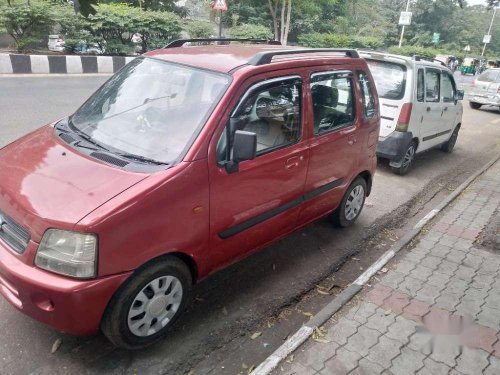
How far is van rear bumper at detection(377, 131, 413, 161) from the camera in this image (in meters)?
6.76

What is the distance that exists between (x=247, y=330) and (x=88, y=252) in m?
1.39

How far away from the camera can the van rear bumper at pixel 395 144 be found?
6.76m

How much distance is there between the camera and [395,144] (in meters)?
6.75

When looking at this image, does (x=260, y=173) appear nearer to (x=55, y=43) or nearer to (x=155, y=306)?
(x=155, y=306)

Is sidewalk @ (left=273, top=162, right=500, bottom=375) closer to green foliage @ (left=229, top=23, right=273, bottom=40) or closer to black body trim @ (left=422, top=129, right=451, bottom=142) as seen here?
black body trim @ (left=422, top=129, right=451, bottom=142)

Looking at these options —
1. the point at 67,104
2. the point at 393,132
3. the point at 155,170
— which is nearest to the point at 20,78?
the point at 67,104

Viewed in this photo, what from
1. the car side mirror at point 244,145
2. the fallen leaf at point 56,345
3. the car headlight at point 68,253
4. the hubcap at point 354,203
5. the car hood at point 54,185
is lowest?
the fallen leaf at point 56,345

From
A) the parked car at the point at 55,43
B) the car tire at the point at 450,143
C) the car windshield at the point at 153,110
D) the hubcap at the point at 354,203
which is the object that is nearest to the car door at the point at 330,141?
the hubcap at the point at 354,203

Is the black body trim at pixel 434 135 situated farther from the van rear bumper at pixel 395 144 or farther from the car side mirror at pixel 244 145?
the car side mirror at pixel 244 145

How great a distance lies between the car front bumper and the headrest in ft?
7.37

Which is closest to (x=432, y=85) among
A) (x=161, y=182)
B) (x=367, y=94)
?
(x=367, y=94)

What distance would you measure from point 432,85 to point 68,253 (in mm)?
6757

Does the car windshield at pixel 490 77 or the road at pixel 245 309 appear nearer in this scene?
the road at pixel 245 309

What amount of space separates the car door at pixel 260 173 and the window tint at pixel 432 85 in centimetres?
439
